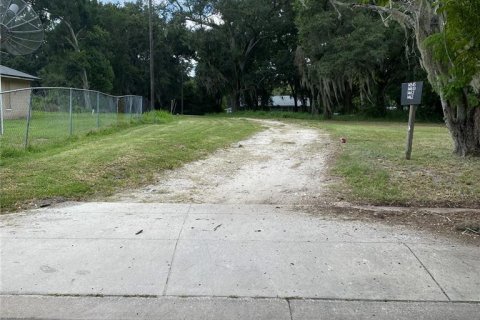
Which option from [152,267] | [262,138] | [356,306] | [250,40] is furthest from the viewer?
[250,40]

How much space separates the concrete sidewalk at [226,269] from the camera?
3.38m

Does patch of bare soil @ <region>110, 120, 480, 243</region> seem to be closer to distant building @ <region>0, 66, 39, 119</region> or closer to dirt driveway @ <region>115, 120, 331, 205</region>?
dirt driveway @ <region>115, 120, 331, 205</region>

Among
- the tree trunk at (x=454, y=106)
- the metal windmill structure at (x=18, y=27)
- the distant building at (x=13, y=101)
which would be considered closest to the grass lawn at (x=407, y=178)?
the tree trunk at (x=454, y=106)

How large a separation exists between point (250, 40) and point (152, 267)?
41.9 m

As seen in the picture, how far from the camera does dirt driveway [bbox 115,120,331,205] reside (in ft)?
22.3

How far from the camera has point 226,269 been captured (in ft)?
13.3

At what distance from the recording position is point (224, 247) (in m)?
4.57

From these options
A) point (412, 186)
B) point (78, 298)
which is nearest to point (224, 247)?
point (78, 298)

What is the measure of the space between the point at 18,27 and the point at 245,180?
14.4 m

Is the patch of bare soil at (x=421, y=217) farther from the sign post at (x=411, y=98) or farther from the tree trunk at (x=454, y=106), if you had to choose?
the tree trunk at (x=454, y=106)

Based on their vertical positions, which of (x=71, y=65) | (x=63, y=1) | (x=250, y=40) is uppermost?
(x=63, y=1)

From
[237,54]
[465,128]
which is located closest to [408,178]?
[465,128]

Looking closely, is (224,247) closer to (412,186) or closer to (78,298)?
(78,298)

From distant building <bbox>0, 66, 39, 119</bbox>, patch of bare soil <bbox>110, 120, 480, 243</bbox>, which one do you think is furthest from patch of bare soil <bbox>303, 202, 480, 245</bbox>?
distant building <bbox>0, 66, 39, 119</bbox>
